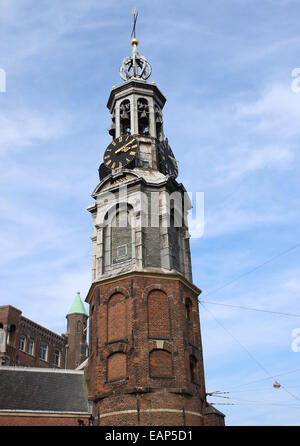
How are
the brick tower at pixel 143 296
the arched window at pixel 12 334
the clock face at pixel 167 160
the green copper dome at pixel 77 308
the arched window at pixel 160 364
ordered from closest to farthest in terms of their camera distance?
the brick tower at pixel 143 296 → the arched window at pixel 160 364 → the clock face at pixel 167 160 → the arched window at pixel 12 334 → the green copper dome at pixel 77 308

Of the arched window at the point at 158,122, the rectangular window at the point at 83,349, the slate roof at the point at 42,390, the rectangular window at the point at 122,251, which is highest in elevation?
the arched window at the point at 158,122

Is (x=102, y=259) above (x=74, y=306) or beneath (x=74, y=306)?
beneath

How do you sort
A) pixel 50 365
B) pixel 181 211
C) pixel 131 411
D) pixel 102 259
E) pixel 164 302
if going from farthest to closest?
pixel 50 365 → pixel 181 211 → pixel 102 259 → pixel 164 302 → pixel 131 411

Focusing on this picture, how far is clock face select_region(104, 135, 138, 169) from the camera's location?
38.9 metres

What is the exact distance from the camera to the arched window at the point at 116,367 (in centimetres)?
3077

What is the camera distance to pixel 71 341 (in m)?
67.1

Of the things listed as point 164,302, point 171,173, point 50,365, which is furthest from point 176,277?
point 50,365

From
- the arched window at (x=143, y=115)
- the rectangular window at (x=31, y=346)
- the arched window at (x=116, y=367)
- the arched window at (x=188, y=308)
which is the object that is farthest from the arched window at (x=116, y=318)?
the rectangular window at (x=31, y=346)

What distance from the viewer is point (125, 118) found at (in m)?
42.9

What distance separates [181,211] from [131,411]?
14785 millimetres

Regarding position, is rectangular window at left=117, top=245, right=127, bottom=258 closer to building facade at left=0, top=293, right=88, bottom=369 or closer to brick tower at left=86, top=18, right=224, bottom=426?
brick tower at left=86, top=18, right=224, bottom=426

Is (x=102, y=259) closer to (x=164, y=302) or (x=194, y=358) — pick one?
(x=164, y=302)

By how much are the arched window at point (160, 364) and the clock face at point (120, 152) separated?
46.2ft

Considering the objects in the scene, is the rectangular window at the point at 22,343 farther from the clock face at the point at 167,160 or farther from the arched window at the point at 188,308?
the arched window at the point at 188,308
